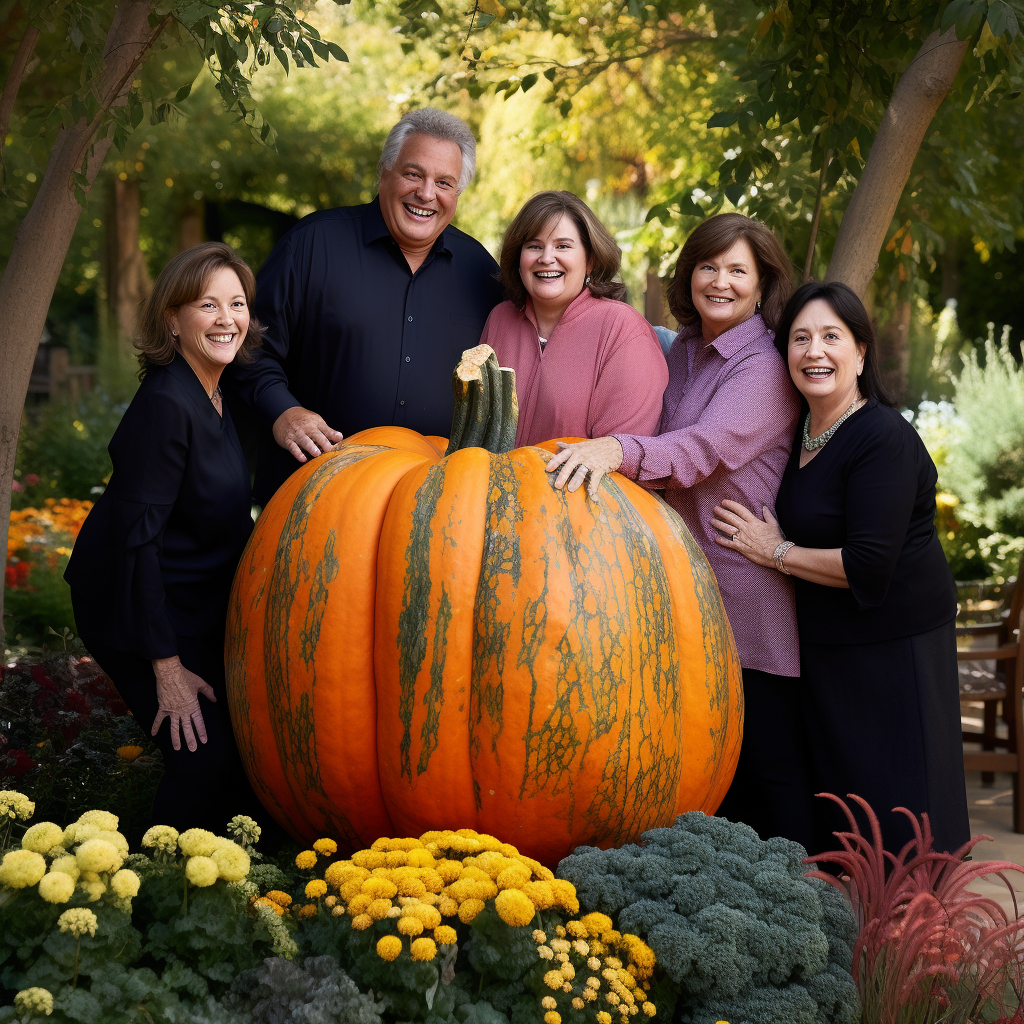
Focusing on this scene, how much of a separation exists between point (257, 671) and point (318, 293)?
1.28m

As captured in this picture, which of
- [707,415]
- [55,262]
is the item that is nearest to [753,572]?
[707,415]

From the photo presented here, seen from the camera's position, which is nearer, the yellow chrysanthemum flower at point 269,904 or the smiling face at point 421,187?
the yellow chrysanthemum flower at point 269,904

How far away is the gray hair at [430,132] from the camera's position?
10.2ft

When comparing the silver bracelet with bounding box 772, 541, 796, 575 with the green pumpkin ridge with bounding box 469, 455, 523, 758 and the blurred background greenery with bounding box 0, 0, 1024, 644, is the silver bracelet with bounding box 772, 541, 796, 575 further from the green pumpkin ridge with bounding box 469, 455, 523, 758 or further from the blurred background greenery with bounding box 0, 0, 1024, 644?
the blurred background greenery with bounding box 0, 0, 1024, 644

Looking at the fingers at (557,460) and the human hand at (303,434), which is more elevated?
the human hand at (303,434)

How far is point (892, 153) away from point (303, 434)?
2217mm

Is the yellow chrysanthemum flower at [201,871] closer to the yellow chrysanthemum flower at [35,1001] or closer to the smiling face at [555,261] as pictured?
the yellow chrysanthemum flower at [35,1001]

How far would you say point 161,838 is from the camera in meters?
1.86

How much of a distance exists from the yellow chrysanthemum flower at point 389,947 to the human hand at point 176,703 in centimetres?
103

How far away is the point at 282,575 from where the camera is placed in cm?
237

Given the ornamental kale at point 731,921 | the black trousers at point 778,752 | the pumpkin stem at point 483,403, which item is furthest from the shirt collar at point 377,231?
the ornamental kale at point 731,921

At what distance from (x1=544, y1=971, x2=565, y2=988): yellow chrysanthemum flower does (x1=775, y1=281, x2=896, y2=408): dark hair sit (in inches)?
68.6

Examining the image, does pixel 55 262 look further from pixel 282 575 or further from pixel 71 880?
pixel 71 880

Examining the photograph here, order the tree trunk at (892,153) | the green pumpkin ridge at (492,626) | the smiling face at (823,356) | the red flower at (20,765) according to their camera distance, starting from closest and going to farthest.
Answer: the green pumpkin ridge at (492,626), the smiling face at (823,356), the red flower at (20,765), the tree trunk at (892,153)
